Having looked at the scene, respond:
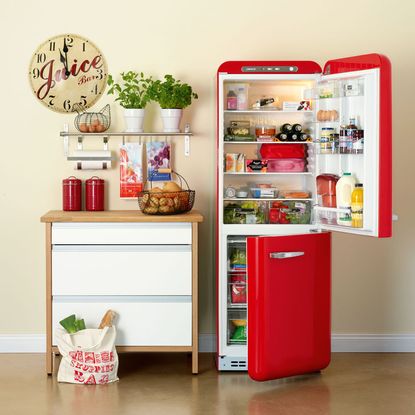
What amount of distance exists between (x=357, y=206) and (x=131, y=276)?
55.0 inches

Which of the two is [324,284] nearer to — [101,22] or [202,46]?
[202,46]

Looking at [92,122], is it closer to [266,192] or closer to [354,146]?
[266,192]

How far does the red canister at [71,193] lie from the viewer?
201 inches

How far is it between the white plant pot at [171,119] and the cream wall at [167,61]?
183 millimetres

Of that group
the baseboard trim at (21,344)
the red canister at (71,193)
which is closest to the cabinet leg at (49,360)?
the baseboard trim at (21,344)

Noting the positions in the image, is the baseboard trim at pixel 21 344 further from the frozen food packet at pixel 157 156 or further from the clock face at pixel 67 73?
the clock face at pixel 67 73

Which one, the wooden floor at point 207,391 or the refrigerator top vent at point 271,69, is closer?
the wooden floor at point 207,391

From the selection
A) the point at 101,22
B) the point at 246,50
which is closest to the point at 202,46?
the point at 246,50

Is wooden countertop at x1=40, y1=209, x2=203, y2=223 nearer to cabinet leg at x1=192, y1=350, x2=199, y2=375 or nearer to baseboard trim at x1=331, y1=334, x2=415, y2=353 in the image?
cabinet leg at x1=192, y1=350, x2=199, y2=375

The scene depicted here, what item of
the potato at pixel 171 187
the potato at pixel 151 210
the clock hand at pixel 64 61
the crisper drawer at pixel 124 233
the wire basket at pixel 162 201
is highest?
the clock hand at pixel 64 61

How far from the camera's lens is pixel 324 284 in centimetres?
469

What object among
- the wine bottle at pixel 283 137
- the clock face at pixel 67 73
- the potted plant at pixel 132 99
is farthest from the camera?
the clock face at pixel 67 73

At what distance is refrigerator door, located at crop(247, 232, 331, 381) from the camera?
4434 millimetres

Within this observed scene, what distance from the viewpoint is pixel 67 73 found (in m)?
5.23
